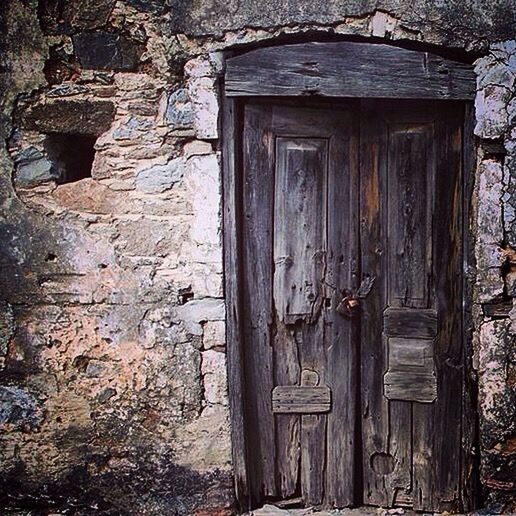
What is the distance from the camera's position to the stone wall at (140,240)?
3141 millimetres

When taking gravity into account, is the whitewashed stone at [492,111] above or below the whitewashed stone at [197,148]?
above

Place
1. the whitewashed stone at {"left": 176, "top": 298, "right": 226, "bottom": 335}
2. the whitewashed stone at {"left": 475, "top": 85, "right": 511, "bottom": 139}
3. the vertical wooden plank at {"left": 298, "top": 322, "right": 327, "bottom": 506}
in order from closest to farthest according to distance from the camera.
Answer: the whitewashed stone at {"left": 475, "top": 85, "right": 511, "bottom": 139}, the whitewashed stone at {"left": 176, "top": 298, "right": 226, "bottom": 335}, the vertical wooden plank at {"left": 298, "top": 322, "right": 327, "bottom": 506}

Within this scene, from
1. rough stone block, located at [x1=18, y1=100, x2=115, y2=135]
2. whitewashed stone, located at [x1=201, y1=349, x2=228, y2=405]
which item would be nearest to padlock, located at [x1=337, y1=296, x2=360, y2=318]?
whitewashed stone, located at [x1=201, y1=349, x2=228, y2=405]

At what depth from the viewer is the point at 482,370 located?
10.6ft

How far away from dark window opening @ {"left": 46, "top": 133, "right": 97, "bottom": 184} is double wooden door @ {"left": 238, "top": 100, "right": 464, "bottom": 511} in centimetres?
79

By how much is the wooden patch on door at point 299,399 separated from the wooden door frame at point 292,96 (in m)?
0.19

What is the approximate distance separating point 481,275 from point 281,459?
4.41 feet

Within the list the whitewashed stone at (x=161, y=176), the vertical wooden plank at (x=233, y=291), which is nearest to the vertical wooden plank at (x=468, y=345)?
the vertical wooden plank at (x=233, y=291)

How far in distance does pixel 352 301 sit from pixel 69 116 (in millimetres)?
1615

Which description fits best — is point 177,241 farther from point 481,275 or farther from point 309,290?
point 481,275

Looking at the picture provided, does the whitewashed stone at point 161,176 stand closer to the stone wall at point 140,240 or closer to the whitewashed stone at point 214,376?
the stone wall at point 140,240

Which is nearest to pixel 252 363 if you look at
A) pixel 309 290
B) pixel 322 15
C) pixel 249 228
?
pixel 309 290

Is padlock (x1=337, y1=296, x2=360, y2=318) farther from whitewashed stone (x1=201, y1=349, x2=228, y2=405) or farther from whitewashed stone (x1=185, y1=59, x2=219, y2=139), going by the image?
whitewashed stone (x1=185, y1=59, x2=219, y2=139)

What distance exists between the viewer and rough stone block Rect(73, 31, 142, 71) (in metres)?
3.22
